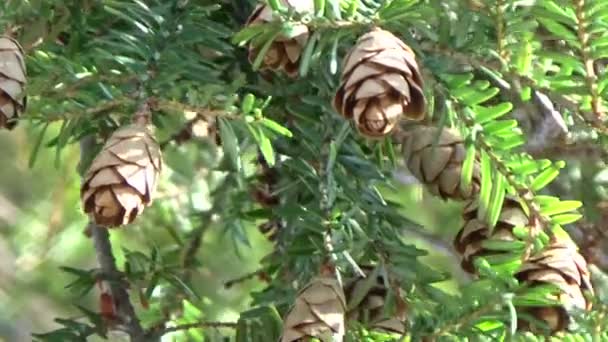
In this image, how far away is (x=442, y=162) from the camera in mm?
478

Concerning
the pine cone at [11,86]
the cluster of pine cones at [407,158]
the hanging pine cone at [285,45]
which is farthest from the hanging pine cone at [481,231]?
the pine cone at [11,86]

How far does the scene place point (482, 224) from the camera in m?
0.47

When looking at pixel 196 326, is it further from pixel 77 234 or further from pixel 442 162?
pixel 77 234

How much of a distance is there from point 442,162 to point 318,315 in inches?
4.4

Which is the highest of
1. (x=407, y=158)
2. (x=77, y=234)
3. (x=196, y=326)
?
(x=407, y=158)

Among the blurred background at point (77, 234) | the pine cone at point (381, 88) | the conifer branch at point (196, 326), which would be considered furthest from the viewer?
the blurred background at point (77, 234)

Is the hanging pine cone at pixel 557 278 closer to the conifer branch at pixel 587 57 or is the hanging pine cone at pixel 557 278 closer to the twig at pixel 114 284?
the conifer branch at pixel 587 57

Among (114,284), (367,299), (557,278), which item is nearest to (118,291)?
(114,284)

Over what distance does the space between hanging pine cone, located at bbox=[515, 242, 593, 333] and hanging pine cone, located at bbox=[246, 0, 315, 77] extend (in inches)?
5.6

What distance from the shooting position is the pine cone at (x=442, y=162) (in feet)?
1.56

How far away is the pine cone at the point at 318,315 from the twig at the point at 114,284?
0.54 feet

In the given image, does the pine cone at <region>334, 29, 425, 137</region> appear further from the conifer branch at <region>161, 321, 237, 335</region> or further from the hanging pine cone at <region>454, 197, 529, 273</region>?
the conifer branch at <region>161, 321, 237, 335</region>

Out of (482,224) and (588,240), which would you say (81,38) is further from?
(588,240)

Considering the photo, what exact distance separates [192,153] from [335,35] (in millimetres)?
469
